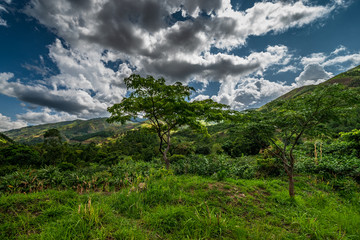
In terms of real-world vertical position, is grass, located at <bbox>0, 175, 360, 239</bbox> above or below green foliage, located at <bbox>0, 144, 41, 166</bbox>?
below

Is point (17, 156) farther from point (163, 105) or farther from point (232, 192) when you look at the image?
point (232, 192)

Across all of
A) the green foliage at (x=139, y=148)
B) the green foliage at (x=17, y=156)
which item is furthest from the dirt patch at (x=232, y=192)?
the green foliage at (x=17, y=156)

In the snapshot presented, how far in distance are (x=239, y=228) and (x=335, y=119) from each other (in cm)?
446

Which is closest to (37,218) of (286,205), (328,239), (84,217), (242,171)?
(84,217)

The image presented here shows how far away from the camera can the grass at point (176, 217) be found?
2.83 meters

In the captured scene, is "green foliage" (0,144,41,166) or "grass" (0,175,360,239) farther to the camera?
"green foliage" (0,144,41,166)

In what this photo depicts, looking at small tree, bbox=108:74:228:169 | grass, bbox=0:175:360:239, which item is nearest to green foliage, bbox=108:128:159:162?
small tree, bbox=108:74:228:169

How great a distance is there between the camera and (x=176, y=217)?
3367mm

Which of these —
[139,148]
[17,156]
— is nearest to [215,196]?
[17,156]

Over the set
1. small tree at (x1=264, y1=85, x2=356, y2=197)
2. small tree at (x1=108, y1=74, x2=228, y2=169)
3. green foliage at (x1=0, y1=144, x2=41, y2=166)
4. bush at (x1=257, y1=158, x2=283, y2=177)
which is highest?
small tree at (x1=108, y1=74, x2=228, y2=169)

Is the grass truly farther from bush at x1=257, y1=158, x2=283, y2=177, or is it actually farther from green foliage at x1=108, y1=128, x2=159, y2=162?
green foliage at x1=108, y1=128, x2=159, y2=162

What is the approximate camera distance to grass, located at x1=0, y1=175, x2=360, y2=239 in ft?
9.27

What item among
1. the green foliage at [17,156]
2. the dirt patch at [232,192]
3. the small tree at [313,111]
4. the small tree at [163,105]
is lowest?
the dirt patch at [232,192]

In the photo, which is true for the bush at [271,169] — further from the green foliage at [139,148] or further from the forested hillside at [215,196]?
the green foliage at [139,148]
